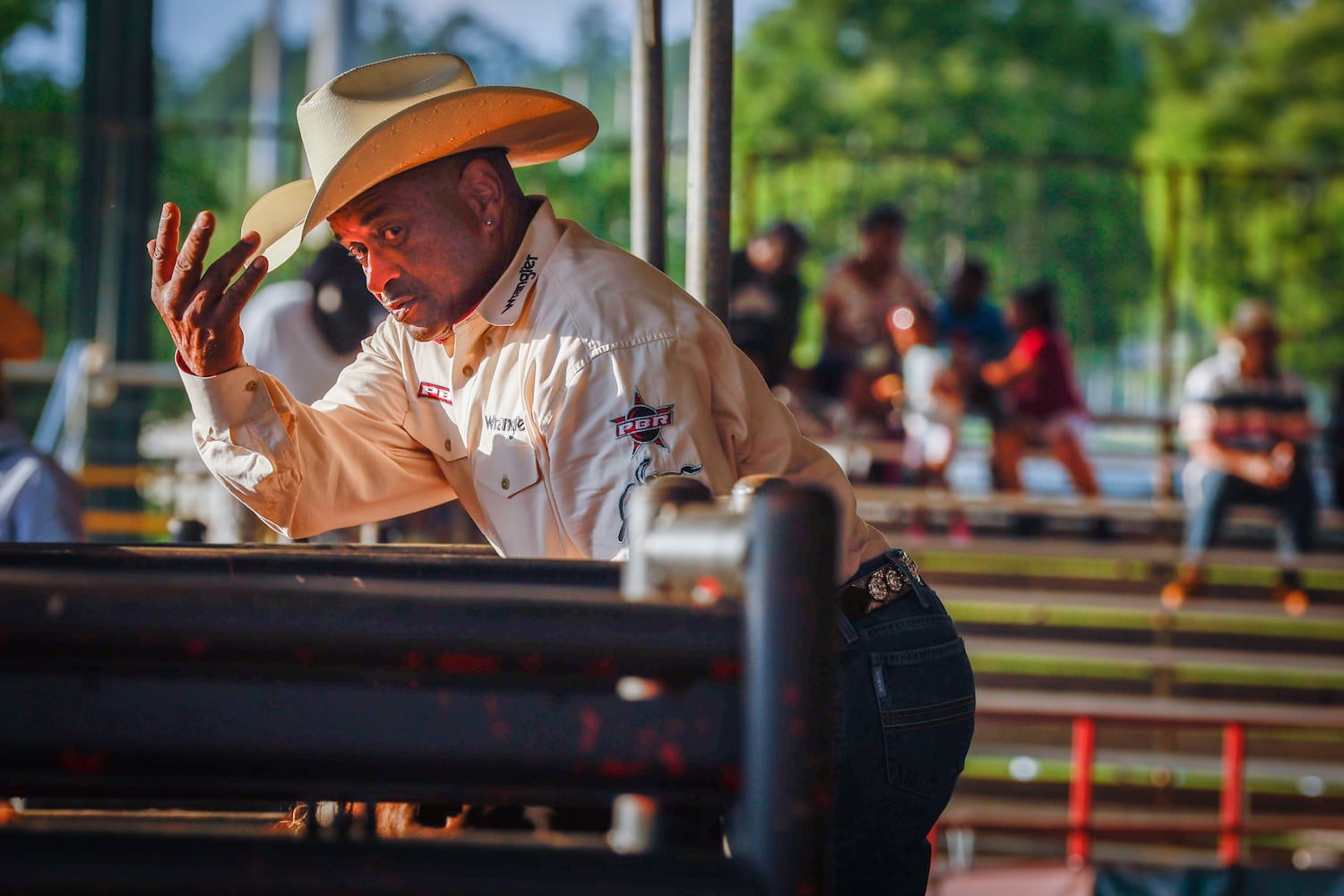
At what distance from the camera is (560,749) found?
1161mm

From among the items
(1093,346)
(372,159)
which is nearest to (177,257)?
(372,159)

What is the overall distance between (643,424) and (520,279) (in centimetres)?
45

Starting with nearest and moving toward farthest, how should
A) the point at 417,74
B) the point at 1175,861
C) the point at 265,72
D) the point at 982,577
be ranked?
1. the point at 417,74
2. the point at 1175,861
3. the point at 982,577
4. the point at 265,72

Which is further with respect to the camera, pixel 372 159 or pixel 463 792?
pixel 372 159

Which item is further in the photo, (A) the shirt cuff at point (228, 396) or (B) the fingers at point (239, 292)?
(A) the shirt cuff at point (228, 396)

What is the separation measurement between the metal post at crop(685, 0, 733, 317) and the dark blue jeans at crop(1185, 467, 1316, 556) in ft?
23.7

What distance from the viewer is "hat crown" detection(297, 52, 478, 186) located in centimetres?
251

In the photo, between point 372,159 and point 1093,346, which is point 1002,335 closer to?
point 1093,346

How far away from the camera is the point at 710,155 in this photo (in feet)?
8.84

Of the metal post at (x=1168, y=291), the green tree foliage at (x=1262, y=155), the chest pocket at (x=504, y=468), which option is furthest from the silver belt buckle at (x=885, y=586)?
the metal post at (x=1168, y=291)

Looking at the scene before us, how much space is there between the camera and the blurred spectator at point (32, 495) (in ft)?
13.6

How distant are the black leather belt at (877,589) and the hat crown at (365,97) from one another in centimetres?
108

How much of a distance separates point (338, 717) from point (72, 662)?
0.69 feet

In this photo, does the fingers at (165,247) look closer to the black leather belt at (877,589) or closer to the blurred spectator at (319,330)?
the black leather belt at (877,589)
